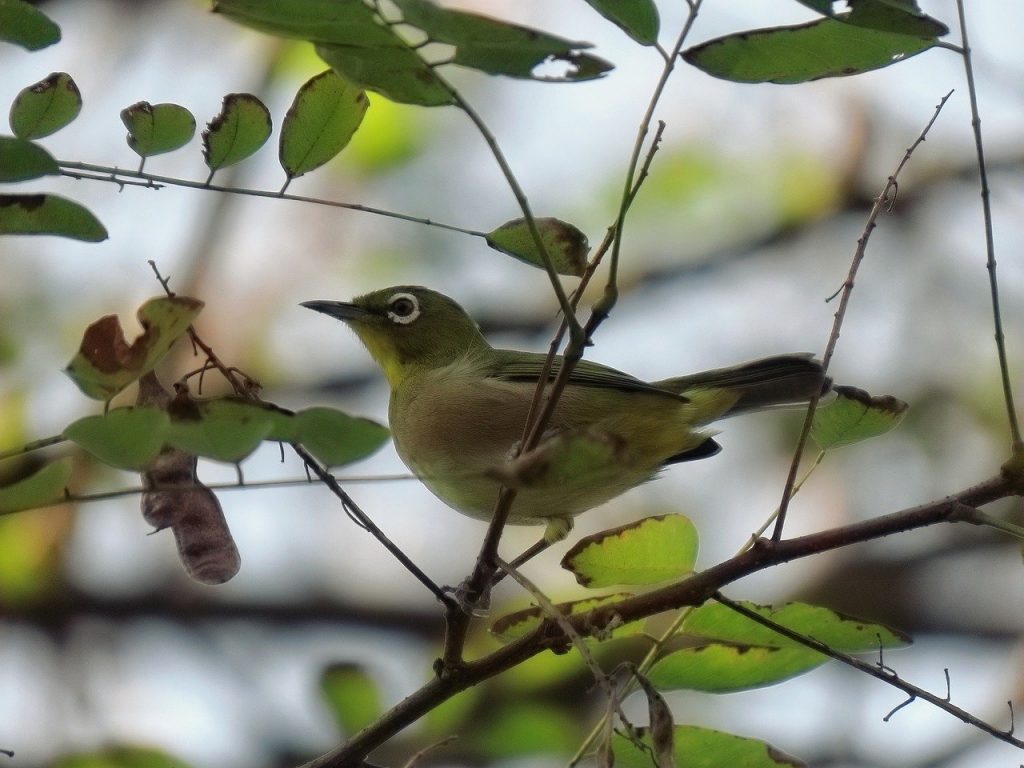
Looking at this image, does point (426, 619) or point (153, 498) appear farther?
point (426, 619)

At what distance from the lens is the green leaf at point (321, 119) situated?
2553 mm

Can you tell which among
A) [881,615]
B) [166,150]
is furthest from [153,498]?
[881,615]

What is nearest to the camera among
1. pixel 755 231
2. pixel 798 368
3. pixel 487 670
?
pixel 487 670

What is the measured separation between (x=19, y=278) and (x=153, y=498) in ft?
20.2

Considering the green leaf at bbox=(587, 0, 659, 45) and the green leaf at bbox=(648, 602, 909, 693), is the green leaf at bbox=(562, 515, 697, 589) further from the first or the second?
the green leaf at bbox=(587, 0, 659, 45)

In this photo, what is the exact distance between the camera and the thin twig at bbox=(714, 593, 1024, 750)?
7.79 ft

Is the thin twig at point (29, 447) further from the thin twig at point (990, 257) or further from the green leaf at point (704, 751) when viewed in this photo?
the thin twig at point (990, 257)

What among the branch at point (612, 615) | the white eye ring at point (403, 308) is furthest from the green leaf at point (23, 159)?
→ the white eye ring at point (403, 308)

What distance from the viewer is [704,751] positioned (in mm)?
2561

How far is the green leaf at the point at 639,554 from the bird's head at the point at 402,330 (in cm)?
282

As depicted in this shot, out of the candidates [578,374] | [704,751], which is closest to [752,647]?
[704,751]

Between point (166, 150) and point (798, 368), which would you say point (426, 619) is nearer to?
point (798, 368)

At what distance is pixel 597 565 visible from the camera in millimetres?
2615

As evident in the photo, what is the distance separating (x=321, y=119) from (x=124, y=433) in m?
0.95
